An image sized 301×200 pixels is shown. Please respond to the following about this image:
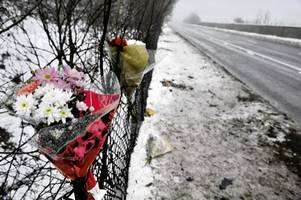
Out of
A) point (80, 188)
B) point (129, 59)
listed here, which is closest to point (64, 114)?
point (80, 188)

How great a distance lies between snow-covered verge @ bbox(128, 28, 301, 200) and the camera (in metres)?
2.98

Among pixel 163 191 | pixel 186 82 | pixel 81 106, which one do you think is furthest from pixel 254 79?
pixel 81 106

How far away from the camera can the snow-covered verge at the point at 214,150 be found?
298cm

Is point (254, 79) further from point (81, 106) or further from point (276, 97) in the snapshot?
point (81, 106)

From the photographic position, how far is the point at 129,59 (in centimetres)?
215

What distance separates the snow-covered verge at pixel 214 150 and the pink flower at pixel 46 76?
1.82m

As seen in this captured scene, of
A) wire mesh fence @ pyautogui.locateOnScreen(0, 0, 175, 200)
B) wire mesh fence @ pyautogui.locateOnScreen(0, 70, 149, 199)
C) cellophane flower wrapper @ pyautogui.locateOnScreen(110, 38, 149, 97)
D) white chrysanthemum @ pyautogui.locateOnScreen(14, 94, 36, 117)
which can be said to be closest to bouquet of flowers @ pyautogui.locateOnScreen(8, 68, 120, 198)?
white chrysanthemum @ pyautogui.locateOnScreen(14, 94, 36, 117)

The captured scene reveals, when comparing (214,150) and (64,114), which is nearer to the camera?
(64,114)

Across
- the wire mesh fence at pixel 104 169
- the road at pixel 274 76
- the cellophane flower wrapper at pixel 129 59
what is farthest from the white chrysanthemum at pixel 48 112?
the road at pixel 274 76

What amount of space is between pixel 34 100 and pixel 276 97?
6.68 metres

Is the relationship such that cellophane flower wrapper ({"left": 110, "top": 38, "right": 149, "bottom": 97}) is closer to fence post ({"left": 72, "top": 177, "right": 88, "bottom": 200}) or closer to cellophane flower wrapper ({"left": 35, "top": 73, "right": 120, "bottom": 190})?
cellophane flower wrapper ({"left": 35, "top": 73, "right": 120, "bottom": 190})

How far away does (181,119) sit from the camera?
4762mm

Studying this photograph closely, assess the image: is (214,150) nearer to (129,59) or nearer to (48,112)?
(129,59)

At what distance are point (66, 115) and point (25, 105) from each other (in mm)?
159
